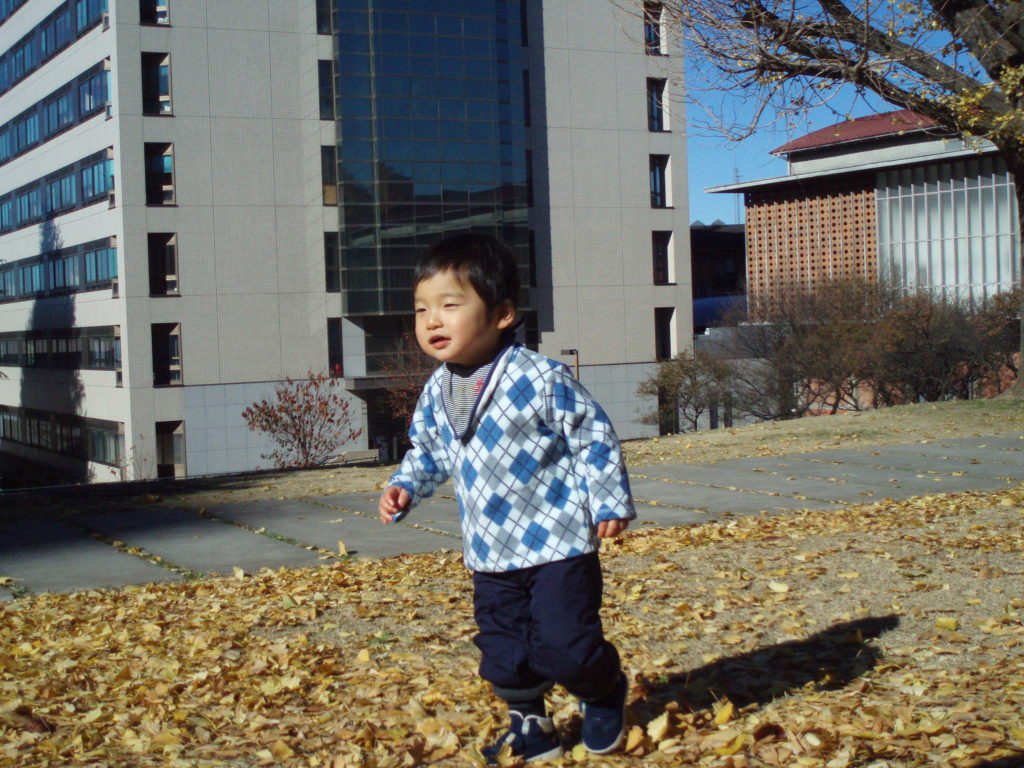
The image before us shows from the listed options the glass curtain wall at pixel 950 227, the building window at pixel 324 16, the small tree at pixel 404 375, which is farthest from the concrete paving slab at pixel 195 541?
the glass curtain wall at pixel 950 227

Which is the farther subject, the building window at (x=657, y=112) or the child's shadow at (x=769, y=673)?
the building window at (x=657, y=112)

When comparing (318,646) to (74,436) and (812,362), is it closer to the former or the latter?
(812,362)

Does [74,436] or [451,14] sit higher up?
[451,14]

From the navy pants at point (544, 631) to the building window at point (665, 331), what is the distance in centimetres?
4242

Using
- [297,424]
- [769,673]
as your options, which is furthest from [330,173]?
[769,673]

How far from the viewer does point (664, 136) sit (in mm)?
44844

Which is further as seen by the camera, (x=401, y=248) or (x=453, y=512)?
(x=401, y=248)

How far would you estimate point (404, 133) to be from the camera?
39312 millimetres

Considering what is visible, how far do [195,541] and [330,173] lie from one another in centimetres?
3338

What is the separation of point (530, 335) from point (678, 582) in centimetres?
3749

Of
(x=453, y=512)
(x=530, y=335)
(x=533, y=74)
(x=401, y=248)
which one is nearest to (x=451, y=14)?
(x=533, y=74)

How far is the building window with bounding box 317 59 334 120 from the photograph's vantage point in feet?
129

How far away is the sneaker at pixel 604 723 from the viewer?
11.5ft

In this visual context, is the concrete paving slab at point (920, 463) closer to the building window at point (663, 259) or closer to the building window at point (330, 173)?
the building window at point (330, 173)
